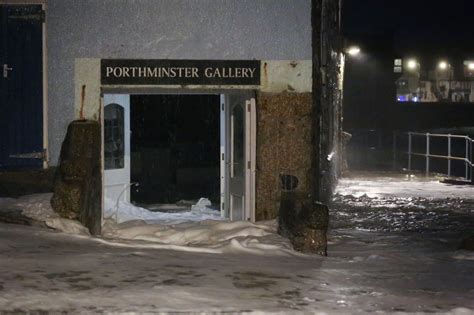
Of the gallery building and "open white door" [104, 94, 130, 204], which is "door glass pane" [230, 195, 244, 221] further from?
"open white door" [104, 94, 130, 204]

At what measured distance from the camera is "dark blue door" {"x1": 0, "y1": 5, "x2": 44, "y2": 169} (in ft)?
41.0

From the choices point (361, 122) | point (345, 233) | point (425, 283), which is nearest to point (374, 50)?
point (361, 122)

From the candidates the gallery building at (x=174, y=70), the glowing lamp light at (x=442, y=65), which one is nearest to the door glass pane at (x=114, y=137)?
the gallery building at (x=174, y=70)

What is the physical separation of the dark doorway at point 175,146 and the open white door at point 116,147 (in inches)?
187

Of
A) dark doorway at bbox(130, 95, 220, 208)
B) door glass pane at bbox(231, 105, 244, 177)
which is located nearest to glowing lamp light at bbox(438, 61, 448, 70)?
dark doorway at bbox(130, 95, 220, 208)

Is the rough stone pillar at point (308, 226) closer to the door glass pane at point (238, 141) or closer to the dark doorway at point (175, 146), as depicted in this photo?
the door glass pane at point (238, 141)

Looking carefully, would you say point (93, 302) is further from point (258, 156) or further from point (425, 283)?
point (258, 156)

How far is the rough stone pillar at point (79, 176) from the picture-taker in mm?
11414

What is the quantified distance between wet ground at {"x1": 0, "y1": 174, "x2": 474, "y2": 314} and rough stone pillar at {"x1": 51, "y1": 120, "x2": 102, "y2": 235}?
2.38ft

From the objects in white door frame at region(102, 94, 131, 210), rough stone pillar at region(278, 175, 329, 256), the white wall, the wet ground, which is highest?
the white wall

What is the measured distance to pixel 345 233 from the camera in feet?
43.8

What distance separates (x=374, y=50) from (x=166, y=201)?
47.7 meters

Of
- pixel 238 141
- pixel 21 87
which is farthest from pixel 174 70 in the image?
pixel 21 87

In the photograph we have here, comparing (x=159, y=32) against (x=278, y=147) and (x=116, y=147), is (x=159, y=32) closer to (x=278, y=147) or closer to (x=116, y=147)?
(x=278, y=147)
